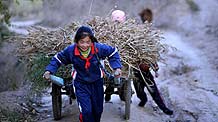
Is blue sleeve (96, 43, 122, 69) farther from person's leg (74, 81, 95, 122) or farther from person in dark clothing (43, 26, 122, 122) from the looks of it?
person's leg (74, 81, 95, 122)

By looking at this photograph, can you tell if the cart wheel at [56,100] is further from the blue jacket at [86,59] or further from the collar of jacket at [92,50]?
the collar of jacket at [92,50]

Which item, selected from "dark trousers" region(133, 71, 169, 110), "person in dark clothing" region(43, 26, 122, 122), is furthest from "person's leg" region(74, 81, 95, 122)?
"dark trousers" region(133, 71, 169, 110)

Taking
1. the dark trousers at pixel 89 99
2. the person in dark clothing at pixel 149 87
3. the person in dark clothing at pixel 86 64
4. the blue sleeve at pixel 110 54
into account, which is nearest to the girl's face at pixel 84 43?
the person in dark clothing at pixel 86 64

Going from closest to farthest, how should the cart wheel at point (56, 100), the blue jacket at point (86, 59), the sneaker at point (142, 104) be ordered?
the blue jacket at point (86, 59)
the cart wheel at point (56, 100)
the sneaker at point (142, 104)

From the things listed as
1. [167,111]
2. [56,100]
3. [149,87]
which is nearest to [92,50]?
[56,100]

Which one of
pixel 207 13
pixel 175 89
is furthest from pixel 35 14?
pixel 175 89

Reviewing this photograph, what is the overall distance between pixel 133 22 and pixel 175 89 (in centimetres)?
350

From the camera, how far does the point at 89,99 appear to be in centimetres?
487

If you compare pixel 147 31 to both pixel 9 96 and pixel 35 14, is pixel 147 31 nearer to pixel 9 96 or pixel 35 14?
pixel 9 96

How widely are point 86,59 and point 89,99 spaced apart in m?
0.51

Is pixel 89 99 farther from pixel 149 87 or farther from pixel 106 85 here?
pixel 149 87

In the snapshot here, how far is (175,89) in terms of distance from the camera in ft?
31.6

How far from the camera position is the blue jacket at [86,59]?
4703mm

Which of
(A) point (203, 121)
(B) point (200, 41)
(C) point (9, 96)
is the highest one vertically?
(B) point (200, 41)
